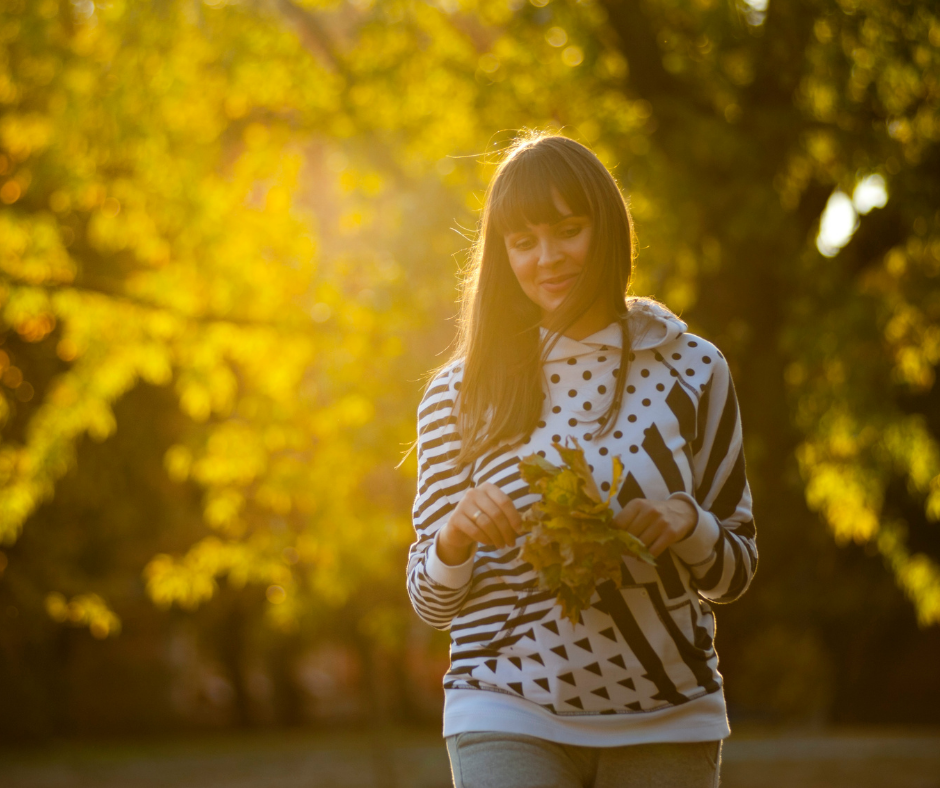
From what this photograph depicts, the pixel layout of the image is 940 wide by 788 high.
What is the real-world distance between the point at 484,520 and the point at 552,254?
615 mm

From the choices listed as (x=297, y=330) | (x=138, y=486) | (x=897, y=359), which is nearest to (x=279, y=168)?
(x=297, y=330)

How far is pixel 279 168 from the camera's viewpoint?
8.86m

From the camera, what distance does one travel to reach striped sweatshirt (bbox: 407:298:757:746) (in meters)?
2.19

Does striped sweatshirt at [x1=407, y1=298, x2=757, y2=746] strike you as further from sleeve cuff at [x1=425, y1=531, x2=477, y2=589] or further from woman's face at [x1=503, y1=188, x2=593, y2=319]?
woman's face at [x1=503, y1=188, x2=593, y2=319]

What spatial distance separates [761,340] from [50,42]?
17.8 ft

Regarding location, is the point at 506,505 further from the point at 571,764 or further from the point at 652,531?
the point at 571,764

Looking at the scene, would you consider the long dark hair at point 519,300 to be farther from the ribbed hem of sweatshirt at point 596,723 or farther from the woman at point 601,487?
the ribbed hem of sweatshirt at point 596,723

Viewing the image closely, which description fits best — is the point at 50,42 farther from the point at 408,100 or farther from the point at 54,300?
the point at 408,100

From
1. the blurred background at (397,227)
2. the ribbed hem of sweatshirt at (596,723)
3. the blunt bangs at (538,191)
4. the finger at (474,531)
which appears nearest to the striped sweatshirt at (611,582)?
the ribbed hem of sweatshirt at (596,723)

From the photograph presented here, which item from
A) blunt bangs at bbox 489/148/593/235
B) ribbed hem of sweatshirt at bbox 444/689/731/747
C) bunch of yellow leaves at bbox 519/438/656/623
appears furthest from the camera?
blunt bangs at bbox 489/148/593/235

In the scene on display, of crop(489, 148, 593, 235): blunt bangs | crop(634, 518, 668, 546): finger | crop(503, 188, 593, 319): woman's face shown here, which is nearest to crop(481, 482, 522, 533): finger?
crop(634, 518, 668, 546): finger

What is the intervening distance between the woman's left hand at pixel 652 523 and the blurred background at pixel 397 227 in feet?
13.2

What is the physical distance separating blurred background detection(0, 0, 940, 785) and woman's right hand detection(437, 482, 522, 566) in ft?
13.0

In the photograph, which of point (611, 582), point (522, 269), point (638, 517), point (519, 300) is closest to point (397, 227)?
point (519, 300)
